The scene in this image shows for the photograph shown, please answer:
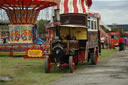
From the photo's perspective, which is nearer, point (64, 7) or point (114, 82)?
point (114, 82)

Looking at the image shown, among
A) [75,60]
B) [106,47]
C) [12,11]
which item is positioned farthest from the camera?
[106,47]

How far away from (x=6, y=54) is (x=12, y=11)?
4622mm

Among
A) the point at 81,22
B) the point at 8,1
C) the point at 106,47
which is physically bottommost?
the point at 106,47

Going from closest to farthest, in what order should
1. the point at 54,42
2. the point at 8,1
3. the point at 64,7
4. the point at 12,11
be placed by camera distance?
the point at 54,42 < the point at 8,1 < the point at 12,11 < the point at 64,7

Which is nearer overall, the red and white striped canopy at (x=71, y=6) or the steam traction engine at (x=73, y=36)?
the steam traction engine at (x=73, y=36)

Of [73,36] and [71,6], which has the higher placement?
[71,6]

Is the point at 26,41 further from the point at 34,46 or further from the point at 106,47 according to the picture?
the point at 106,47

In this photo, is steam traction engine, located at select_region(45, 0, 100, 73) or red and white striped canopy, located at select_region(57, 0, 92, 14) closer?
steam traction engine, located at select_region(45, 0, 100, 73)

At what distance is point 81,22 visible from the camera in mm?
15914

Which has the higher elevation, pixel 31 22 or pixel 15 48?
pixel 31 22

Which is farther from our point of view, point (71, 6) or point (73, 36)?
point (71, 6)

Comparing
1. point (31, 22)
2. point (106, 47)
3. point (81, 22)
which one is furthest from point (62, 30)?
point (106, 47)

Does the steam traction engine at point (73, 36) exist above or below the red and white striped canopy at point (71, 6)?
below

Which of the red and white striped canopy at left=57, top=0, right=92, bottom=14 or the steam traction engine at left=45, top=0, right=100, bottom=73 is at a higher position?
the red and white striped canopy at left=57, top=0, right=92, bottom=14
